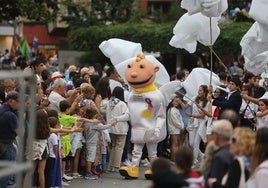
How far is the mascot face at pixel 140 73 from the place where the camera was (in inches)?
575

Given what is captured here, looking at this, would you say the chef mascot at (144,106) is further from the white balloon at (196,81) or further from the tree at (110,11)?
the tree at (110,11)

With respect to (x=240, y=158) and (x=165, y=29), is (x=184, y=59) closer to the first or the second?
(x=165, y=29)

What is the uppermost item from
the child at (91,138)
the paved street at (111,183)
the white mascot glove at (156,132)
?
the white mascot glove at (156,132)

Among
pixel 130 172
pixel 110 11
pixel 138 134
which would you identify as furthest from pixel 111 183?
pixel 110 11

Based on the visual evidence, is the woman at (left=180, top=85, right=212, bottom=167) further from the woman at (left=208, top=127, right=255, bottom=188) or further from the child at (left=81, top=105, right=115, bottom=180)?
the woman at (left=208, top=127, right=255, bottom=188)

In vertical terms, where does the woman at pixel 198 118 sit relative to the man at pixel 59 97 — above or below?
below

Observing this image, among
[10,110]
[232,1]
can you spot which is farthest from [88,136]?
[232,1]

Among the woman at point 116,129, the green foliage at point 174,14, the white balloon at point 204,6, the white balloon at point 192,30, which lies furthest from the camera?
the green foliage at point 174,14

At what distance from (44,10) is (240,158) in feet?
77.4

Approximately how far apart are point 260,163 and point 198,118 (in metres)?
8.22

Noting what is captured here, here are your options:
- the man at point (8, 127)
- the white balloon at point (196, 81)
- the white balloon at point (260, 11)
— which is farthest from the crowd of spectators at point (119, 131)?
the white balloon at point (260, 11)

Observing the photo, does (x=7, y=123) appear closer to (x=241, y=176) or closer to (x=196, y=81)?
(x=241, y=176)

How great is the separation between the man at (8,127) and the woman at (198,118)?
5.87 metres

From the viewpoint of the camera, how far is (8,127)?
11297 mm
